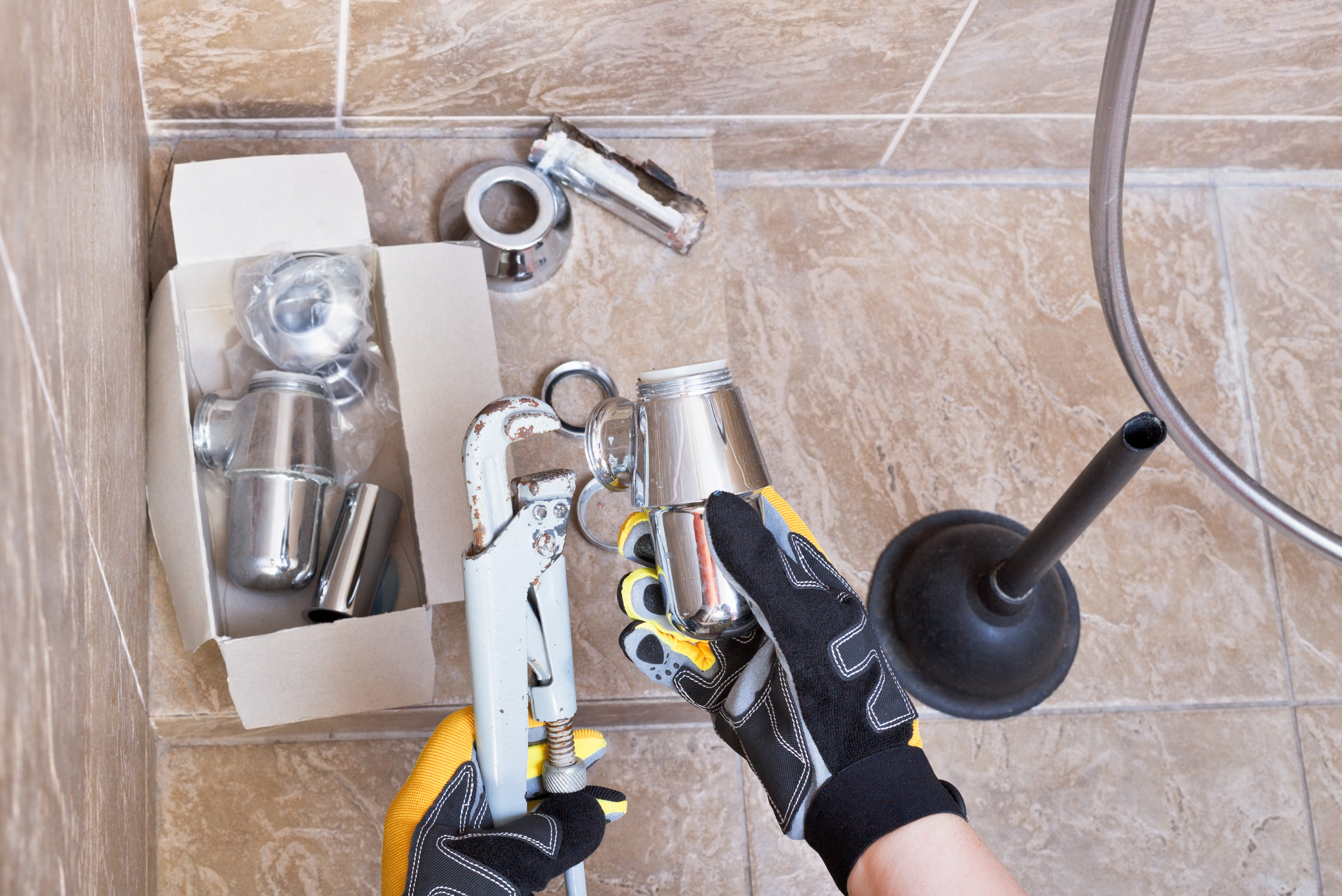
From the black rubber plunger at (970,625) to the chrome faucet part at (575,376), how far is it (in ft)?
1.15

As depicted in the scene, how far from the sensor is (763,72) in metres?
0.97

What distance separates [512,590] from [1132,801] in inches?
28.6

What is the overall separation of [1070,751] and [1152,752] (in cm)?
9

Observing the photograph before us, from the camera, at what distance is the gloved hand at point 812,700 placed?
2.15 feet

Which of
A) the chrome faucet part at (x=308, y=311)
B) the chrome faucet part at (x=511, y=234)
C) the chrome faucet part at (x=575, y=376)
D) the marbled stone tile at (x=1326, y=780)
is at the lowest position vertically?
the marbled stone tile at (x=1326, y=780)

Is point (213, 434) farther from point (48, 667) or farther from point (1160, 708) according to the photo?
point (1160, 708)

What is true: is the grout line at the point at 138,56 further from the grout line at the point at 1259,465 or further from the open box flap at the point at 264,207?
the grout line at the point at 1259,465

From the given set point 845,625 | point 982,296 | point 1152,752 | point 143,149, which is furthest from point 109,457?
point 1152,752

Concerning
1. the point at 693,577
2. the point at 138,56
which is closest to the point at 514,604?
the point at 693,577

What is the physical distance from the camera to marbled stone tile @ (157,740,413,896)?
2.96 feet

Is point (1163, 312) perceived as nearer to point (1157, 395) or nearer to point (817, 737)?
point (1157, 395)

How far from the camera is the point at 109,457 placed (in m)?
0.67

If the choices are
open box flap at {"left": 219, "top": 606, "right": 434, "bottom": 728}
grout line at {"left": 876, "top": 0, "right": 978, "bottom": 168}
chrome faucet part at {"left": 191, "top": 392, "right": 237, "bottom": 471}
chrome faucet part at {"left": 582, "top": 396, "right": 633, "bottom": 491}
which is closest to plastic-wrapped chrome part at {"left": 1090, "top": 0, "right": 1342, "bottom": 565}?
grout line at {"left": 876, "top": 0, "right": 978, "bottom": 168}

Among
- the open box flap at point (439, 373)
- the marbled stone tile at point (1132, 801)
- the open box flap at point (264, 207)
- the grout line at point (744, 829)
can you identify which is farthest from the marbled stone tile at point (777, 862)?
the open box flap at point (264, 207)
